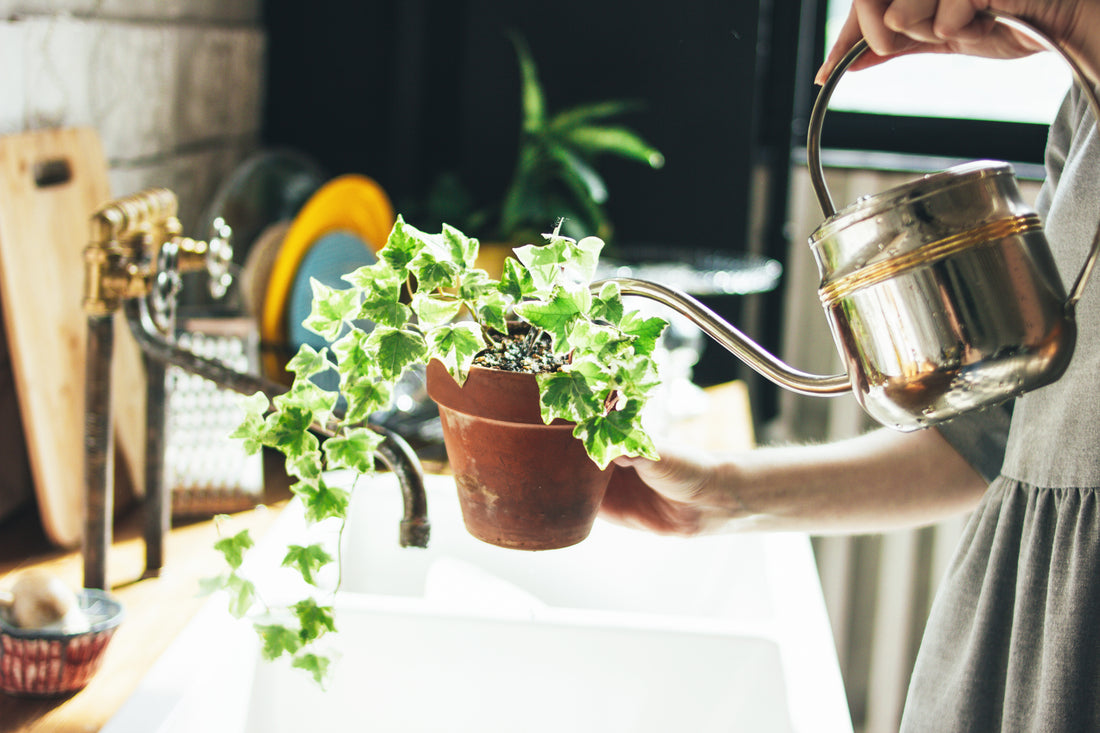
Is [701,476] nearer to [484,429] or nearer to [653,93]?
[484,429]

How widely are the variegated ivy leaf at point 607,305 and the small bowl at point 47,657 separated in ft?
1.57

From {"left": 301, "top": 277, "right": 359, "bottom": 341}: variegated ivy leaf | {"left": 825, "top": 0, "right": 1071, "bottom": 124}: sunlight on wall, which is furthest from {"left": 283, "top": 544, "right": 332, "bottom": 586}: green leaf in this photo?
{"left": 825, "top": 0, "right": 1071, "bottom": 124}: sunlight on wall

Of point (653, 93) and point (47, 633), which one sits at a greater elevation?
point (653, 93)

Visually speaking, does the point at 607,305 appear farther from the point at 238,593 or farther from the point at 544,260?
the point at 238,593

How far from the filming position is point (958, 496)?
839 mm

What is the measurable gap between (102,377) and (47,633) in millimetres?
241

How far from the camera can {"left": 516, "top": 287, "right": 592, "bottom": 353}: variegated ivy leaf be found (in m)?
0.48

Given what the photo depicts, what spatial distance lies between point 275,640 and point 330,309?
175mm

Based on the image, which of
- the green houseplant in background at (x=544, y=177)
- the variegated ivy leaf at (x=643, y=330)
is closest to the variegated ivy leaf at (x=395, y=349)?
the variegated ivy leaf at (x=643, y=330)

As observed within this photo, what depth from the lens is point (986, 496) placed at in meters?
0.77

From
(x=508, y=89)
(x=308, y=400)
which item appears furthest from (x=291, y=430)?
(x=508, y=89)

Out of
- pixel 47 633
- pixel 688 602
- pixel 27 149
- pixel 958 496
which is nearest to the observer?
pixel 47 633

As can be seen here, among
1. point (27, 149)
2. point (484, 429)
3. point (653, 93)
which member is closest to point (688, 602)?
point (484, 429)

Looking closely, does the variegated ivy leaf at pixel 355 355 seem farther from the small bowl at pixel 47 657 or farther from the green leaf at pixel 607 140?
the green leaf at pixel 607 140
